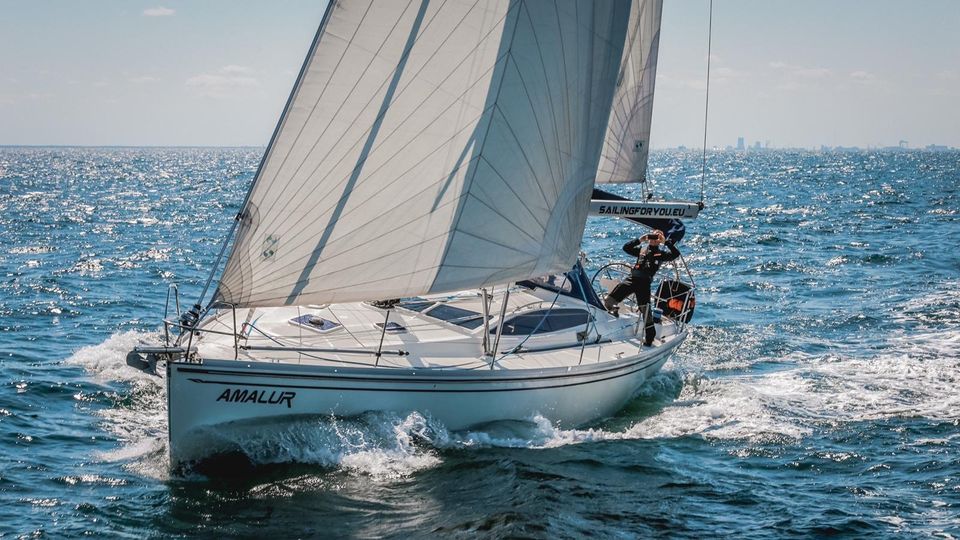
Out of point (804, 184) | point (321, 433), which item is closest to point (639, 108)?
point (321, 433)

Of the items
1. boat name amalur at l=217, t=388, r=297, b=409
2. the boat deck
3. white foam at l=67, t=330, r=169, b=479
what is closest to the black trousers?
the boat deck

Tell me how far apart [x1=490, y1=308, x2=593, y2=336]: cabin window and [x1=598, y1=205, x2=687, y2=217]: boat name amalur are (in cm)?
174

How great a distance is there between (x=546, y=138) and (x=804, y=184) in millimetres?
70335

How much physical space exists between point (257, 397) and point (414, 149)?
11.9ft

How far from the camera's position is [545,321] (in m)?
14.7

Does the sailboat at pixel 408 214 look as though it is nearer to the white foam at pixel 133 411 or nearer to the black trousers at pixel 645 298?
the white foam at pixel 133 411

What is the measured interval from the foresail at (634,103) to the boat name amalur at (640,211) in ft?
9.67

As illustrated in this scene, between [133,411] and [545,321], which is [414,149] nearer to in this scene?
[545,321]

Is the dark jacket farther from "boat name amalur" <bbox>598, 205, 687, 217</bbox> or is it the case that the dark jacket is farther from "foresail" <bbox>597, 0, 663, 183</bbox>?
"foresail" <bbox>597, 0, 663, 183</bbox>

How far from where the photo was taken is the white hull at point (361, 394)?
11.0 m

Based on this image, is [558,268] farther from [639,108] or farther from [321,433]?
[639,108]

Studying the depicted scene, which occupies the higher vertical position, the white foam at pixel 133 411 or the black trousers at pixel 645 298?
the black trousers at pixel 645 298

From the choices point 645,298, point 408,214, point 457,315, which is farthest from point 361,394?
point 645,298

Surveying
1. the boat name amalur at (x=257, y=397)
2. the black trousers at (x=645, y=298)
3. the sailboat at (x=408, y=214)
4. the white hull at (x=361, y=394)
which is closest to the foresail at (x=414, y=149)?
the sailboat at (x=408, y=214)
